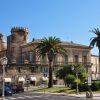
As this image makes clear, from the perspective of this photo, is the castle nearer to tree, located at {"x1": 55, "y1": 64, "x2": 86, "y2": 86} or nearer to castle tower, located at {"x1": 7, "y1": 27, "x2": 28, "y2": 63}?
castle tower, located at {"x1": 7, "y1": 27, "x2": 28, "y2": 63}

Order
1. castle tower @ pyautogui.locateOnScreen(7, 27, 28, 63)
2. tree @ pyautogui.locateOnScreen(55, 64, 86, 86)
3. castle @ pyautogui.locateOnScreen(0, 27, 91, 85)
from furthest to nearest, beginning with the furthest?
castle tower @ pyautogui.locateOnScreen(7, 27, 28, 63) → castle @ pyautogui.locateOnScreen(0, 27, 91, 85) → tree @ pyautogui.locateOnScreen(55, 64, 86, 86)

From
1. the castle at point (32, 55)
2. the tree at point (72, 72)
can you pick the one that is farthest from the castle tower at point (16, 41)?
the tree at point (72, 72)

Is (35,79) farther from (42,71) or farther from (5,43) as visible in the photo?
(5,43)

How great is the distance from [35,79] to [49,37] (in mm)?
30377

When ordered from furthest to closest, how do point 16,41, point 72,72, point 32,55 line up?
point 16,41
point 32,55
point 72,72

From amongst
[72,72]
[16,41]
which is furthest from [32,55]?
[72,72]

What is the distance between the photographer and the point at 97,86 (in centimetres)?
6388

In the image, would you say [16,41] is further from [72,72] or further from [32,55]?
[72,72]

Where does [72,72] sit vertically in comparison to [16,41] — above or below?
below

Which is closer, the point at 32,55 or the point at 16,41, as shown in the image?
the point at 32,55

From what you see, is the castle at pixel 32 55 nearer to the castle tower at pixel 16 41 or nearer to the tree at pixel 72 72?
the castle tower at pixel 16 41

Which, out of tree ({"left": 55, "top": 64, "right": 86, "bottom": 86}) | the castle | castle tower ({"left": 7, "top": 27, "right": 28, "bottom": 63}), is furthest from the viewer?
castle tower ({"left": 7, "top": 27, "right": 28, "bottom": 63})

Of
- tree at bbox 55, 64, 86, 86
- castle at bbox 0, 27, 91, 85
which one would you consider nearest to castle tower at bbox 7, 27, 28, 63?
castle at bbox 0, 27, 91, 85

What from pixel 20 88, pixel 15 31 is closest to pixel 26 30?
pixel 15 31
